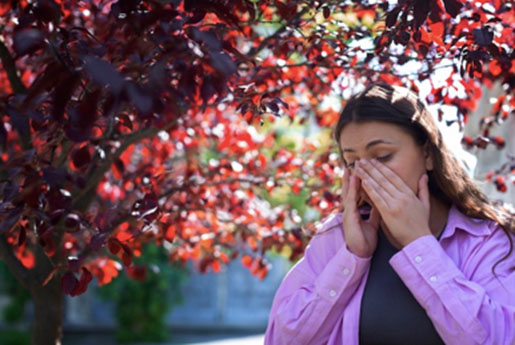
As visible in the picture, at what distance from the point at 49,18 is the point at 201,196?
Answer: 5.66ft

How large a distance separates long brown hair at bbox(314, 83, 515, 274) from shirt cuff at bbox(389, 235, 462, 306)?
0.24 m

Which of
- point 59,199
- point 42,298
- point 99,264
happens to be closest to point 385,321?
point 59,199

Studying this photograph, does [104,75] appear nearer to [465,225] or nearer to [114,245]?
[114,245]

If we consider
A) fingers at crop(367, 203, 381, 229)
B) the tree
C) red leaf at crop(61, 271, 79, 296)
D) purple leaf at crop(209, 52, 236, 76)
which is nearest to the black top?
fingers at crop(367, 203, 381, 229)

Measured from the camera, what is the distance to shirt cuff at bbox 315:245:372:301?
1900mm

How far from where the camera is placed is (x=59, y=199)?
5.71ft

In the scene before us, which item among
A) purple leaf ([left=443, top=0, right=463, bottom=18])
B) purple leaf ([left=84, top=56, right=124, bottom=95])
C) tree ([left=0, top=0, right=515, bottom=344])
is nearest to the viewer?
purple leaf ([left=84, top=56, right=124, bottom=95])

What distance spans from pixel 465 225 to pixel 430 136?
29 centimetres

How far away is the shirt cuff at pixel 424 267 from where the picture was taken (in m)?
1.75

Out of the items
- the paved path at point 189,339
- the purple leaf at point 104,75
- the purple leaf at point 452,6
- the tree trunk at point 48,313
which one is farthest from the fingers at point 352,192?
the paved path at point 189,339

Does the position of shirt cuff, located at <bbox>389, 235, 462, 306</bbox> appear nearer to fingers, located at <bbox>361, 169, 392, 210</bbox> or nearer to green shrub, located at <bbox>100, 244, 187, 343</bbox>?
fingers, located at <bbox>361, 169, 392, 210</bbox>

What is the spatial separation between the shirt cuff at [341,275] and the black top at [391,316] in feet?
0.20

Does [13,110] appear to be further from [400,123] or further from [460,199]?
[460,199]

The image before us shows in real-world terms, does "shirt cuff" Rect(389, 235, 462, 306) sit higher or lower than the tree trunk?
higher
